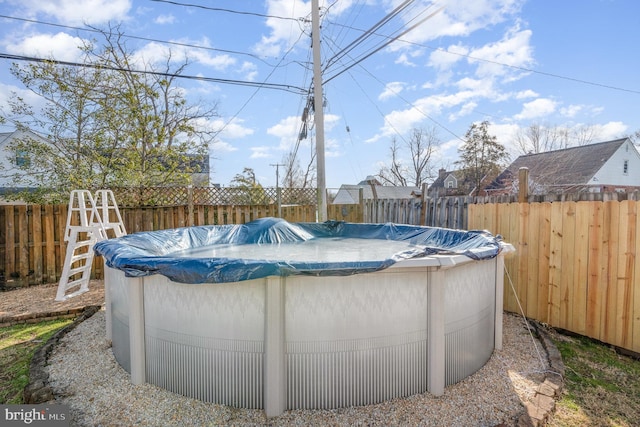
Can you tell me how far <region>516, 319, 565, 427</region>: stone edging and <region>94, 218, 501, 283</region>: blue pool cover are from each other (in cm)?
84

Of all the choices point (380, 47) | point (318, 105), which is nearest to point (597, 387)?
point (318, 105)

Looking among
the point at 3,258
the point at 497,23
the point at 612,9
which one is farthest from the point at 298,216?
the point at 612,9

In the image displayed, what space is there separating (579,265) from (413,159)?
22.1 metres

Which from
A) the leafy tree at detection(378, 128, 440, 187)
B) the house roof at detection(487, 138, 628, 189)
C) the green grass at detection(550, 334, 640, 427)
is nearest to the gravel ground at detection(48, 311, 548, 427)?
the green grass at detection(550, 334, 640, 427)

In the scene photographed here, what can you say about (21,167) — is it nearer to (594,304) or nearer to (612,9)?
(594,304)

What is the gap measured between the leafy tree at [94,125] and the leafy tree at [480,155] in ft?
51.6

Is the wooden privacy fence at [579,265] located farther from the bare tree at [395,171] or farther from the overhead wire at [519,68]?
the bare tree at [395,171]

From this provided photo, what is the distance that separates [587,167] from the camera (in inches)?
645

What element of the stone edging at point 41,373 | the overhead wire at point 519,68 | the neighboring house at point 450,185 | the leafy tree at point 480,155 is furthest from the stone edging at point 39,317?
the leafy tree at point 480,155

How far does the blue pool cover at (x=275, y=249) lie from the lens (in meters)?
1.75

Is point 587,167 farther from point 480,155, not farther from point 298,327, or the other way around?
point 298,327

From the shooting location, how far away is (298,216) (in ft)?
21.5

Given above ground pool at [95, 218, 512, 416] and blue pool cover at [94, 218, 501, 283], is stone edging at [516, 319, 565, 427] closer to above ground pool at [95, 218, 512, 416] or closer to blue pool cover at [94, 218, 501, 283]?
above ground pool at [95, 218, 512, 416]

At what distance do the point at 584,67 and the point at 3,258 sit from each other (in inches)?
456
